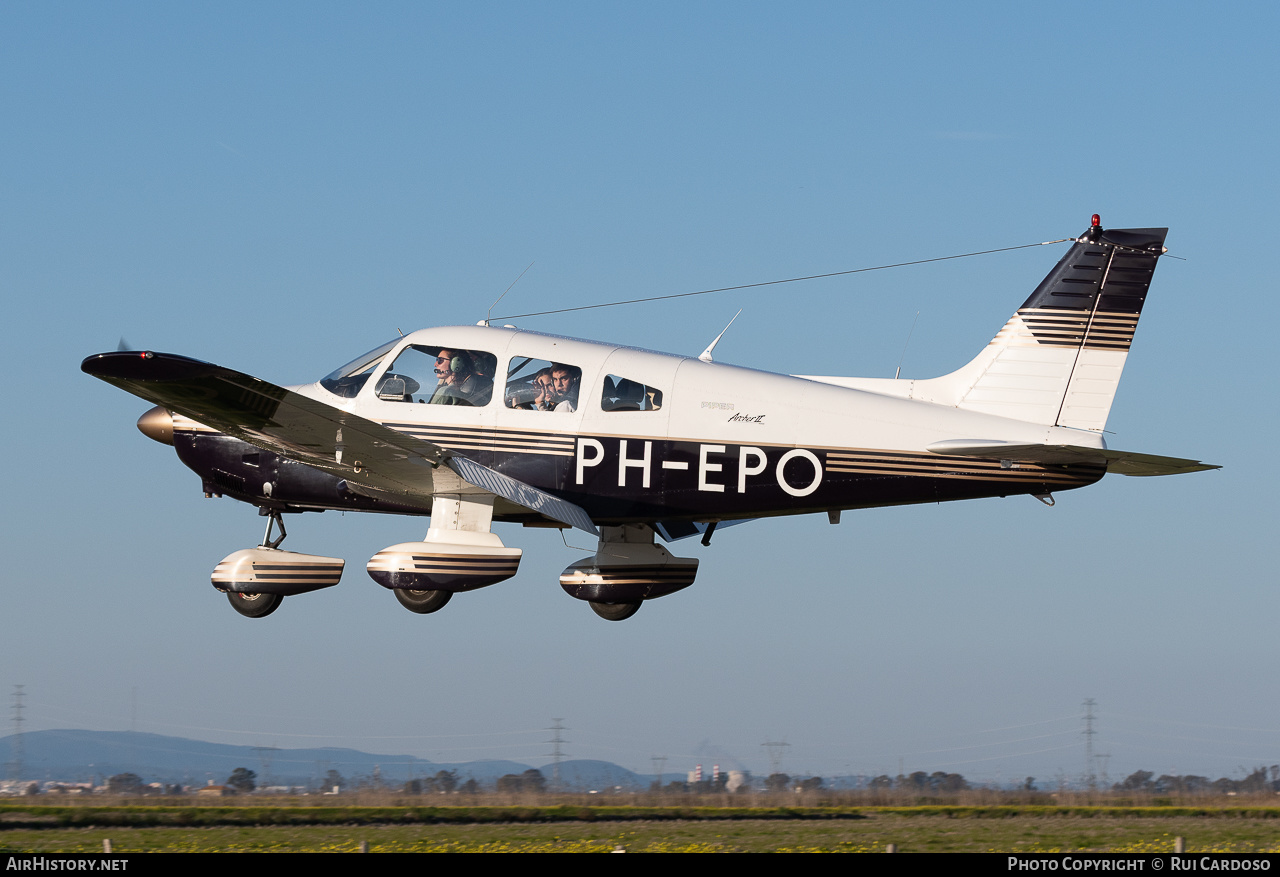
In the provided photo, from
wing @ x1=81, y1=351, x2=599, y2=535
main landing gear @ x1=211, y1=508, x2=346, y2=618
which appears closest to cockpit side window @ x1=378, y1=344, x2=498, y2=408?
wing @ x1=81, y1=351, x2=599, y2=535

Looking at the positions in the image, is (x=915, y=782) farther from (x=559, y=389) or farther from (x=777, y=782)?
(x=559, y=389)

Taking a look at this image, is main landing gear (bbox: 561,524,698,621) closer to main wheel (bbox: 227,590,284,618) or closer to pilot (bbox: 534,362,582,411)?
pilot (bbox: 534,362,582,411)

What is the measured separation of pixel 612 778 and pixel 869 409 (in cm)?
626

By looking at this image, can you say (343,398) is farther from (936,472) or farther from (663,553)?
(936,472)

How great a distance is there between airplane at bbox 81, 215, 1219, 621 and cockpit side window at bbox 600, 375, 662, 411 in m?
0.02

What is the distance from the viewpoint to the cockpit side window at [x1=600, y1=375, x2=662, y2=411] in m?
15.5

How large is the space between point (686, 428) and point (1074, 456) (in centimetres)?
417

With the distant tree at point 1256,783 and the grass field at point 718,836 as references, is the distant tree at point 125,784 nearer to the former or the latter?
the grass field at point 718,836

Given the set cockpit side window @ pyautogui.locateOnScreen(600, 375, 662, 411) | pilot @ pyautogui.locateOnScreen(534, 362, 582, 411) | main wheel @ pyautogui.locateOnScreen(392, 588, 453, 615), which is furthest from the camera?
main wheel @ pyautogui.locateOnScreen(392, 588, 453, 615)

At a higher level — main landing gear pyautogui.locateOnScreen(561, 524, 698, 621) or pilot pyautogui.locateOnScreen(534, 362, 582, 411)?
pilot pyautogui.locateOnScreen(534, 362, 582, 411)

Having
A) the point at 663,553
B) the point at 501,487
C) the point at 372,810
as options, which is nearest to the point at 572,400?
the point at 501,487

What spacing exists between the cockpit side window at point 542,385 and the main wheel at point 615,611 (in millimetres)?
3277

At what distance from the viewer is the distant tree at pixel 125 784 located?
17.6 metres

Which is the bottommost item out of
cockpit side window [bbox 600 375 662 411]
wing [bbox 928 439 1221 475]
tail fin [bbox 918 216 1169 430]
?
wing [bbox 928 439 1221 475]
